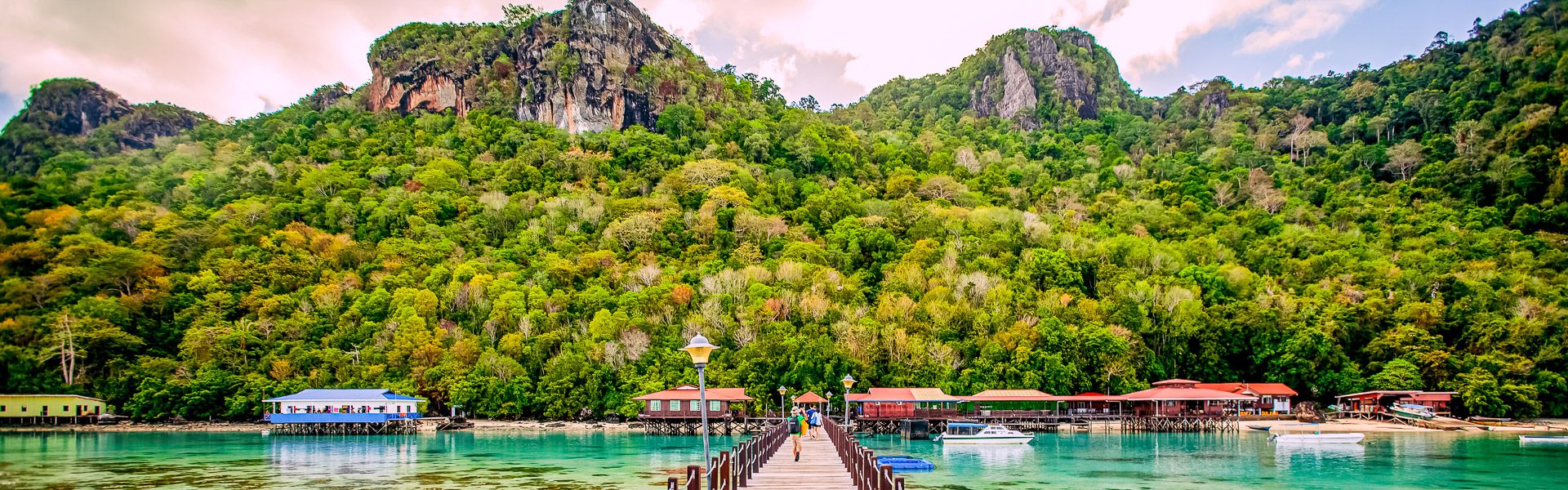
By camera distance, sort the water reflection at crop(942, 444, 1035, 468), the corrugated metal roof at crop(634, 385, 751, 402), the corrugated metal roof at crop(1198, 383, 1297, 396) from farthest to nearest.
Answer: the corrugated metal roof at crop(1198, 383, 1297, 396) → the corrugated metal roof at crop(634, 385, 751, 402) → the water reflection at crop(942, 444, 1035, 468)

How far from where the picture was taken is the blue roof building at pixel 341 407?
55.3m

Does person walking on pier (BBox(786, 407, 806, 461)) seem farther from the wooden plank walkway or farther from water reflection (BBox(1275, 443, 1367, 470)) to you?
water reflection (BBox(1275, 443, 1367, 470))

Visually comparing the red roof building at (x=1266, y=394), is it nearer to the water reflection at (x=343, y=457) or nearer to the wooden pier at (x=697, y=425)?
the wooden pier at (x=697, y=425)

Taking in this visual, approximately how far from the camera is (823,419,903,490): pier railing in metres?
11.5

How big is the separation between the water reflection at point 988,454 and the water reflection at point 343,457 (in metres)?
20.9

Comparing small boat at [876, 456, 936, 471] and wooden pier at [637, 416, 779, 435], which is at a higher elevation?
small boat at [876, 456, 936, 471]

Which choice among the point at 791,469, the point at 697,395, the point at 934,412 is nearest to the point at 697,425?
the point at 697,395

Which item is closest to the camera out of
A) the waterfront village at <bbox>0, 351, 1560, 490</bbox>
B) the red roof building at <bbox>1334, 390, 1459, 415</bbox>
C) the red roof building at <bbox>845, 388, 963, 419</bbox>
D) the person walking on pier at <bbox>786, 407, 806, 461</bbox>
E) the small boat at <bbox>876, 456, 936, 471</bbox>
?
the person walking on pier at <bbox>786, 407, 806, 461</bbox>

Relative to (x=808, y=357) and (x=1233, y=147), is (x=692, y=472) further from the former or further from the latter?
(x=1233, y=147)

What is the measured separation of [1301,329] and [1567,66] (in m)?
51.8

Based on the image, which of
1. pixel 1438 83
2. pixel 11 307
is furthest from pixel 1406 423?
pixel 11 307

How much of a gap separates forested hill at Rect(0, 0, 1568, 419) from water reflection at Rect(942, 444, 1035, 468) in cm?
1143

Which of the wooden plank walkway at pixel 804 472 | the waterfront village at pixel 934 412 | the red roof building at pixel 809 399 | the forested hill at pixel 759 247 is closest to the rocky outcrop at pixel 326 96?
the forested hill at pixel 759 247

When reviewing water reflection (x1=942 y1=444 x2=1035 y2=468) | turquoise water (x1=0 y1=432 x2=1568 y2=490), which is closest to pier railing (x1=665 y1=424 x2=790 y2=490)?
turquoise water (x1=0 y1=432 x2=1568 y2=490)
